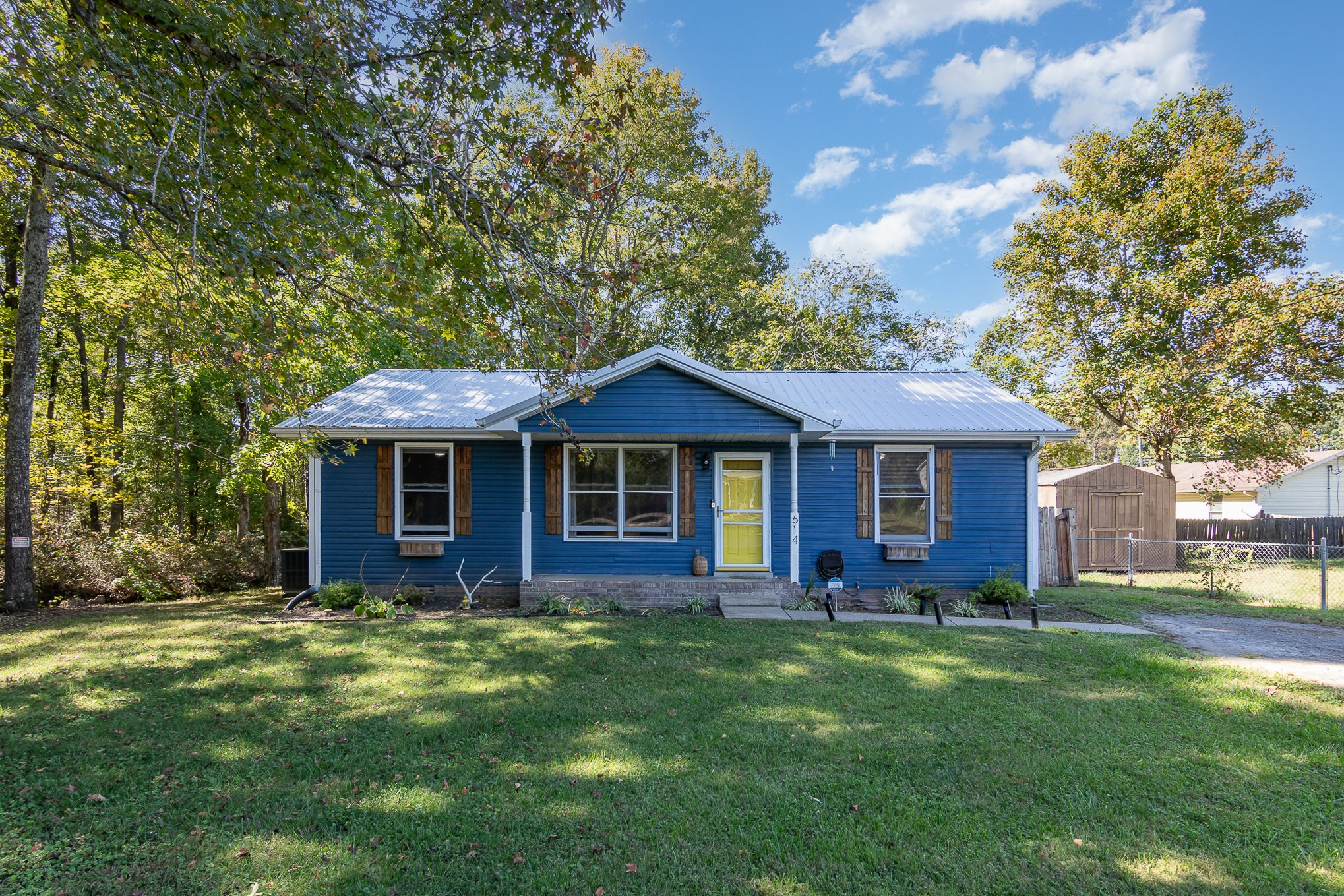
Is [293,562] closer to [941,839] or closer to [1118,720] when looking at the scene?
[941,839]

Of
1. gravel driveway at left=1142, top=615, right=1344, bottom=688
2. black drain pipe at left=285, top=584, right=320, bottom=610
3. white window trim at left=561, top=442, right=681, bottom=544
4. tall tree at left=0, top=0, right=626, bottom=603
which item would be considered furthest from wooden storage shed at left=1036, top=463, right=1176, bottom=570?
black drain pipe at left=285, top=584, right=320, bottom=610

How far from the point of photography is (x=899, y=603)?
8.98 m

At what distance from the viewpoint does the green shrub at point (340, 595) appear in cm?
891

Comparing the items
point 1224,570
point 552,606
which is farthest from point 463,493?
point 1224,570

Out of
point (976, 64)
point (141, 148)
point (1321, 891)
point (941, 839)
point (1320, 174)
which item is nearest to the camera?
point (1321, 891)

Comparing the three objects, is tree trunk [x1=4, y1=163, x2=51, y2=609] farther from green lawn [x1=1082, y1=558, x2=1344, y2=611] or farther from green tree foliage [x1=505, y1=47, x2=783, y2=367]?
green lawn [x1=1082, y1=558, x2=1344, y2=611]

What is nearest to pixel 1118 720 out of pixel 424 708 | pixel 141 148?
pixel 424 708

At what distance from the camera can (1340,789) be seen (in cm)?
360

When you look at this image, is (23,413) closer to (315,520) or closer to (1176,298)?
(315,520)

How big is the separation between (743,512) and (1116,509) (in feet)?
39.3

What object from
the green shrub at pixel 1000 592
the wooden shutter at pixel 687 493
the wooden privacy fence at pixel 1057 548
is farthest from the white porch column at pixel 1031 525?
the wooden shutter at pixel 687 493

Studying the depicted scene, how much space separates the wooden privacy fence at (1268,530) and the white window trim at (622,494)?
1693cm

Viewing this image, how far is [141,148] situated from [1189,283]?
70.5 ft

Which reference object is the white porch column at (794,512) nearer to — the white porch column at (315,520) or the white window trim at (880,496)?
the white window trim at (880,496)
